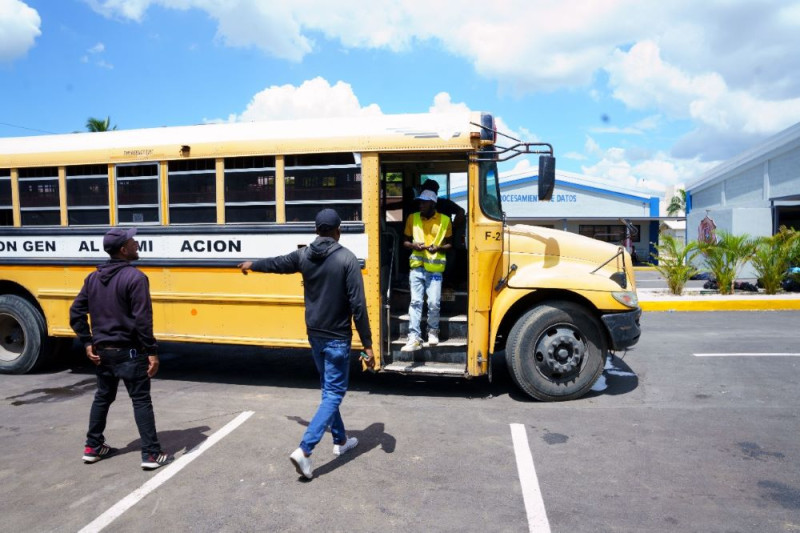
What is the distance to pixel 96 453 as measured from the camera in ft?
14.2

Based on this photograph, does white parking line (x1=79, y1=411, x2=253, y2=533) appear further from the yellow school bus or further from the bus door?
the bus door

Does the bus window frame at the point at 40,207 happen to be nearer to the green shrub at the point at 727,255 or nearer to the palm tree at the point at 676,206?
the green shrub at the point at 727,255

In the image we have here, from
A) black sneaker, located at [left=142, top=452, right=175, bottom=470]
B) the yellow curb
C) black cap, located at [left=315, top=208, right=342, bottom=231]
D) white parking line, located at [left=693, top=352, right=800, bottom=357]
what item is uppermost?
black cap, located at [left=315, top=208, right=342, bottom=231]

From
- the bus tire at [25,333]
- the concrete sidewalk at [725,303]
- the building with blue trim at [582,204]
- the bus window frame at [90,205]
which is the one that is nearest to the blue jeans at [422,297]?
the bus window frame at [90,205]

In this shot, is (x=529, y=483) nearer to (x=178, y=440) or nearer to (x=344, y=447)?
(x=344, y=447)

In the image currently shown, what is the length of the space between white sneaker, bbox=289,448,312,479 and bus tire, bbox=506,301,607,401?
95.5 inches

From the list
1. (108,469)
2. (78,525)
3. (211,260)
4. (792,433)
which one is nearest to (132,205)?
(211,260)

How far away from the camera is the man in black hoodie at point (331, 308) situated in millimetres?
3973

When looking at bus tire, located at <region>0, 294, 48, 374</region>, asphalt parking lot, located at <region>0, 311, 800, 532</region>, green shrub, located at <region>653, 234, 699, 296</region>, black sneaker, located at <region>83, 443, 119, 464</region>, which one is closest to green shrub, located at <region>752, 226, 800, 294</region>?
green shrub, located at <region>653, 234, 699, 296</region>

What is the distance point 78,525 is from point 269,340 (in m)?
2.82

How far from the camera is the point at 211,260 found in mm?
6152

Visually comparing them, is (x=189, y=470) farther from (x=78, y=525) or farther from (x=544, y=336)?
(x=544, y=336)

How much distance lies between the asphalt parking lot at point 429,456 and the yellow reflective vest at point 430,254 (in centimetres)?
137

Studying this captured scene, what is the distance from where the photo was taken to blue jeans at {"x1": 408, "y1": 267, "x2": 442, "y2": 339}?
573 centimetres
